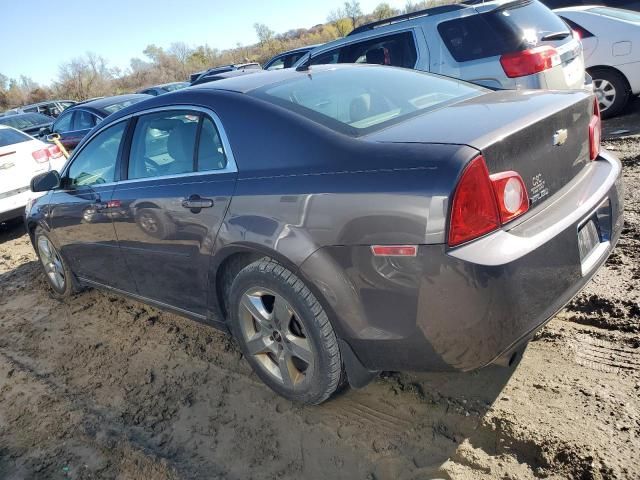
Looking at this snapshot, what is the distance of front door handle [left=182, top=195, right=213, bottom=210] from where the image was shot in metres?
2.78

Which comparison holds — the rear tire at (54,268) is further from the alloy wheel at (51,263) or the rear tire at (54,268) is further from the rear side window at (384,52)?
the rear side window at (384,52)

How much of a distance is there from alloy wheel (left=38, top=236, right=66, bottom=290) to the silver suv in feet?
13.1

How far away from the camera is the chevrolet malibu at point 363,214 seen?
6.69 feet

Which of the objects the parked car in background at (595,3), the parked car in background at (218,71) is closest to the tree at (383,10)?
the parked car in background at (218,71)

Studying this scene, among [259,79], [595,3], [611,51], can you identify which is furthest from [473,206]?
[595,3]

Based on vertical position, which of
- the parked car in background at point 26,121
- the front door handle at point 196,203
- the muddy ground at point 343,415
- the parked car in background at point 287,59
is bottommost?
the muddy ground at point 343,415

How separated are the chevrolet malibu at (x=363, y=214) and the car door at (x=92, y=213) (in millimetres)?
231

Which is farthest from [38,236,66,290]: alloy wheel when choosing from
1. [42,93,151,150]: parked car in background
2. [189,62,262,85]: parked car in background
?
[42,93,151,150]: parked car in background

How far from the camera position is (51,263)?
16.2ft

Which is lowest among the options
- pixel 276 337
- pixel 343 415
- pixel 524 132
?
pixel 343 415

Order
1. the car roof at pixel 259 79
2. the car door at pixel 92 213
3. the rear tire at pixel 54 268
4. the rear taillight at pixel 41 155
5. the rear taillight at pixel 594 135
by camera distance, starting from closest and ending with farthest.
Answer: the rear taillight at pixel 594 135 < the car roof at pixel 259 79 < the car door at pixel 92 213 < the rear tire at pixel 54 268 < the rear taillight at pixel 41 155

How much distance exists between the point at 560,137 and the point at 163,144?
2197 millimetres

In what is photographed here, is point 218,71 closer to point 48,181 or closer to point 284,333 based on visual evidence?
point 48,181

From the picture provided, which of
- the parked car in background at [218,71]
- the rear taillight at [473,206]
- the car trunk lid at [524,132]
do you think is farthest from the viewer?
the parked car in background at [218,71]
